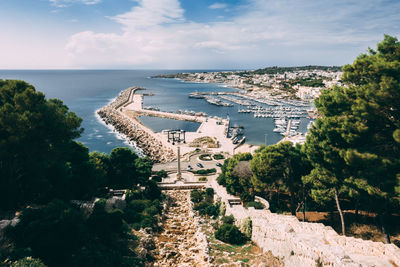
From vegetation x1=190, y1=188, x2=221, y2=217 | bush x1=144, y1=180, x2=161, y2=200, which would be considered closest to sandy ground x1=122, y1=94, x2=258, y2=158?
vegetation x1=190, y1=188, x2=221, y2=217

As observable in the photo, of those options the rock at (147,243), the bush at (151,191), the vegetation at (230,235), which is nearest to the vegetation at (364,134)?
the vegetation at (230,235)

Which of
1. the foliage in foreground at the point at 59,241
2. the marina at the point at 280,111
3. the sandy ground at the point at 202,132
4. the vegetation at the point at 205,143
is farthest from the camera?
the marina at the point at 280,111

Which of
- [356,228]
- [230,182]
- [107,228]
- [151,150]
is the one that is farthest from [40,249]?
[151,150]

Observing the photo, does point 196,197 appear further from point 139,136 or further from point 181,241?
point 139,136

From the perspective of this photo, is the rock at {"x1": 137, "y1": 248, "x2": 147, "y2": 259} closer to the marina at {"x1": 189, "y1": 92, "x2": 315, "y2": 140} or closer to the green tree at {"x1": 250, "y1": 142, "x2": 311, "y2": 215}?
the green tree at {"x1": 250, "y1": 142, "x2": 311, "y2": 215}

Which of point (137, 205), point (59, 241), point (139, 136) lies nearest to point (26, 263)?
point (59, 241)

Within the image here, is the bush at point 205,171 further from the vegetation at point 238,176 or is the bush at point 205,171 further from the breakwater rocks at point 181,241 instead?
the breakwater rocks at point 181,241
